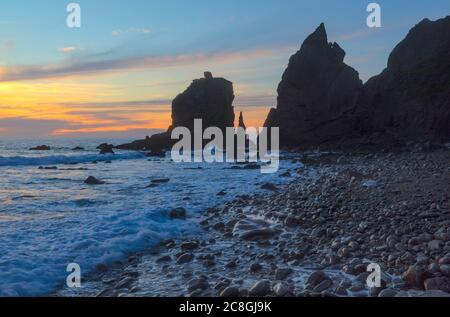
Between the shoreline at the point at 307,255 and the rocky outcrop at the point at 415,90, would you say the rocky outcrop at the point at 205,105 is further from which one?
the shoreline at the point at 307,255

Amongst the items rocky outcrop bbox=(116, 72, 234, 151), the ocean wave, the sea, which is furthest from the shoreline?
rocky outcrop bbox=(116, 72, 234, 151)

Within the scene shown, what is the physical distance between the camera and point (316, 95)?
190 ft

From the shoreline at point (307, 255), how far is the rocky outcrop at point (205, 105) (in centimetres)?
7375

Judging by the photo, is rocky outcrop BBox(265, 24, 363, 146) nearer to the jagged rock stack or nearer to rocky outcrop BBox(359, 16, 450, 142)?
the jagged rock stack

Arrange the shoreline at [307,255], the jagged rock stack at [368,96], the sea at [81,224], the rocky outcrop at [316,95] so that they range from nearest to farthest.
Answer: the shoreline at [307,255] < the sea at [81,224] < the jagged rock stack at [368,96] < the rocky outcrop at [316,95]

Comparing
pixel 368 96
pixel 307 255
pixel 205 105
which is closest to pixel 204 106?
pixel 205 105

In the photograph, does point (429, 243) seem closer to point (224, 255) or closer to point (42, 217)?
point (224, 255)

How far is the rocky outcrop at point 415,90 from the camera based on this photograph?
4375cm

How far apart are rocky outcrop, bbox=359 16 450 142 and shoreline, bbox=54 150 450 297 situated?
119 feet

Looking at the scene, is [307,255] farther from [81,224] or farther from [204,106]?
[204,106]

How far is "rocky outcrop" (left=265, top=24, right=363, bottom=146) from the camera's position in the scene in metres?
55.3

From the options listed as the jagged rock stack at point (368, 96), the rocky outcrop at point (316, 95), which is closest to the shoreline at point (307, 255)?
the jagged rock stack at point (368, 96)
